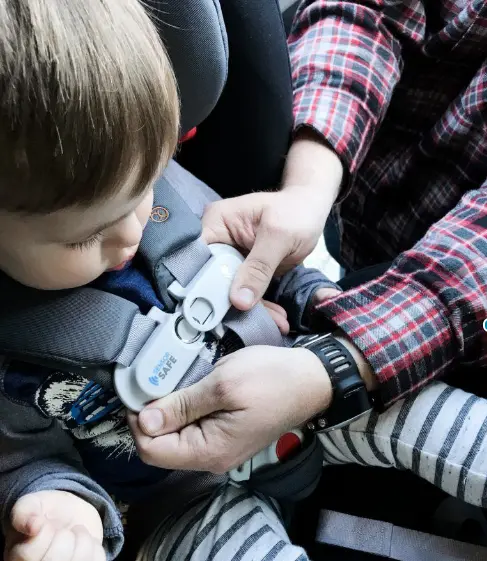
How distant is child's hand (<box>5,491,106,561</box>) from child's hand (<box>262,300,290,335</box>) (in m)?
0.30

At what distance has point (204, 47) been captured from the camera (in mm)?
539

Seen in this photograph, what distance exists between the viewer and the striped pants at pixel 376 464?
638 mm

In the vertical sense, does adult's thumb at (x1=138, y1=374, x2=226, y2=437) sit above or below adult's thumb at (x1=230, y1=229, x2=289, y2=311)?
below

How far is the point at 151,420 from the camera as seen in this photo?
1.96ft

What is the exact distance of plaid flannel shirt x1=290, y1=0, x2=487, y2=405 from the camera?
66 centimetres

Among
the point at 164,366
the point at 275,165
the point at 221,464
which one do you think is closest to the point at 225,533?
the point at 221,464

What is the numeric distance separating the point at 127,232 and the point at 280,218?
250 millimetres

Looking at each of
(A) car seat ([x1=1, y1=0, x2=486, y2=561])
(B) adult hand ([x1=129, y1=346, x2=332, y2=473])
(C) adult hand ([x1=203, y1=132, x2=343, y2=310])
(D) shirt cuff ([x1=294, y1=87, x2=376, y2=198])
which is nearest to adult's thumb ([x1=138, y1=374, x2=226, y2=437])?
(B) adult hand ([x1=129, y1=346, x2=332, y2=473])

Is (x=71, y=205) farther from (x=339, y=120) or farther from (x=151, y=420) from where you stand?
(x=339, y=120)

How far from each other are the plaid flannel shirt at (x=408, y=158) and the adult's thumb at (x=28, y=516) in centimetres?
35

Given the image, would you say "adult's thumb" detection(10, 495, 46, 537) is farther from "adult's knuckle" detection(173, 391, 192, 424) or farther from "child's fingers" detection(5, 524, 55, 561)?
"adult's knuckle" detection(173, 391, 192, 424)

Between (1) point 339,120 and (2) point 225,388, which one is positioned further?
(1) point 339,120

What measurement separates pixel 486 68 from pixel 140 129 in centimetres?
51

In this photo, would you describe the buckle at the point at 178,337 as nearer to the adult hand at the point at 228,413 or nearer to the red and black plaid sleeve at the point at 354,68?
the adult hand at the point at 228,413
